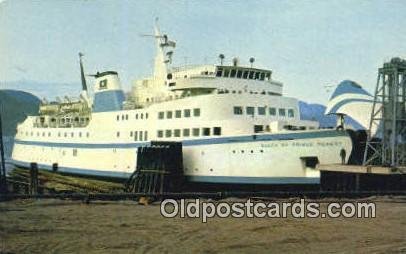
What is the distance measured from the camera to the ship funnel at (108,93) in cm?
2959

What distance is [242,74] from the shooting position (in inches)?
1021

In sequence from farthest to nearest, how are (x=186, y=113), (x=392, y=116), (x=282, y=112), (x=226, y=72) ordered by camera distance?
1. (x=226, y=72)
2. (x=282, y=112)
3. (x=186, y=113)
4. (x=392, y=116)

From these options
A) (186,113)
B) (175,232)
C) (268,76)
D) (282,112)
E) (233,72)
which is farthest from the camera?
(268,76)

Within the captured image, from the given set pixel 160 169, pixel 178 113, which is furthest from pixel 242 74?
pixel 160 169

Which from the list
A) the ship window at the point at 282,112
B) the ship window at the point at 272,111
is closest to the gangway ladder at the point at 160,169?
the ship window at the point at 272,111

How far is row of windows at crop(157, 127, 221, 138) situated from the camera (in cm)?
2211

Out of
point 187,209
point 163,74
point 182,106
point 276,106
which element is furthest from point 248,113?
point 187,209

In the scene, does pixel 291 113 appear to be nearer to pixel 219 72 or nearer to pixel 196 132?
pixel 219 72

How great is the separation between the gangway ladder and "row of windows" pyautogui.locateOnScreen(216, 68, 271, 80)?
518 centimetres

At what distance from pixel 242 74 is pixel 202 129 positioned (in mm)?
4900

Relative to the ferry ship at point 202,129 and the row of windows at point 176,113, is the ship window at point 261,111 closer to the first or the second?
the ferry ship at point 202,129

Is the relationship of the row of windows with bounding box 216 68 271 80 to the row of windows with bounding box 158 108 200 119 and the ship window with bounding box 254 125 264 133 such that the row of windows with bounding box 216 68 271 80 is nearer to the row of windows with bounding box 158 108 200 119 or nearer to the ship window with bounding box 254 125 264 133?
the row of windows with bounding box 158 108 200 119

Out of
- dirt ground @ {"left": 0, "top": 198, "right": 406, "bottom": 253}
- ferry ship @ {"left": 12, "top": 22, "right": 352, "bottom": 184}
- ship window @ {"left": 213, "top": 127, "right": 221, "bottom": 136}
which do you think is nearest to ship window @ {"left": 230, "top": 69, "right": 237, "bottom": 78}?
ferry ship @ {"left": 12, "top": 22, "right": 352, "bottom": 184}

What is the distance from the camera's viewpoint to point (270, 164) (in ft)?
67.1
